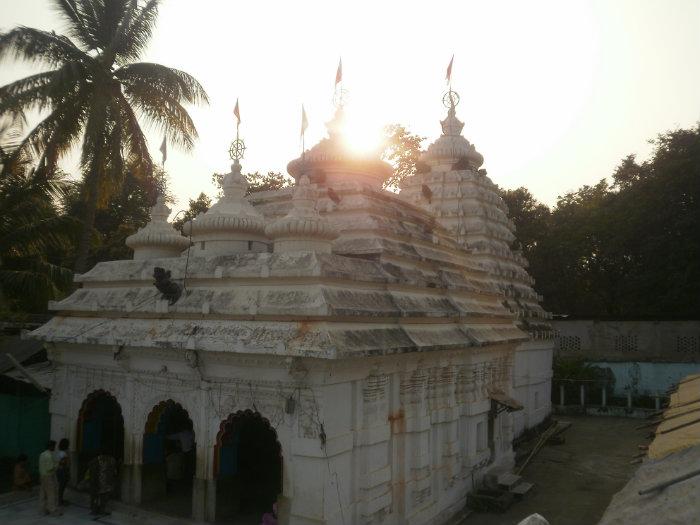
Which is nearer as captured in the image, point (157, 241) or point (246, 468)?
point (246, 468)

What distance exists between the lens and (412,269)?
13.9 metres

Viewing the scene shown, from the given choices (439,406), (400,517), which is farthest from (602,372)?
(400,517)

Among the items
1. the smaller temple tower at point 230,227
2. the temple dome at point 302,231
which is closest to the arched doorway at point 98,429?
the smaller temple tower at point 230,227

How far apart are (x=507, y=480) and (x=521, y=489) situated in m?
0.41

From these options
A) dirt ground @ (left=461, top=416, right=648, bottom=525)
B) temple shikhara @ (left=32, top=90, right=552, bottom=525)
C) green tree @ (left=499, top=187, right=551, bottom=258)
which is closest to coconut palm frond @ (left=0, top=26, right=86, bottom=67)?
temple shikhara @ (left=32, top=90, right=552, bottom=525)

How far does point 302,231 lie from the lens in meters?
11.3

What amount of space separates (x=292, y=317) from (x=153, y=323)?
3.42m

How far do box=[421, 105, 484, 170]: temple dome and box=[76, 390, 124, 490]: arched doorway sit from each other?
1647cm

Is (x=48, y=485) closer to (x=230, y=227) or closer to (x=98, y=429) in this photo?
(x=98, y=429)

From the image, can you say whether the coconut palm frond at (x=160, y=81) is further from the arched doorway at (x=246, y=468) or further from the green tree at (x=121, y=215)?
the green tree at (x=121, y=215)

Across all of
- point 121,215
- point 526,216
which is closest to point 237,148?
point 121,215

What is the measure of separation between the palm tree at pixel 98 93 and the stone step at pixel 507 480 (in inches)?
509

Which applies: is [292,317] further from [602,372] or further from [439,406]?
[602,372]

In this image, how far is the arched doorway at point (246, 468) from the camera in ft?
37.7
